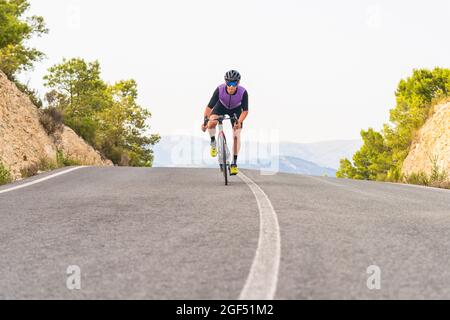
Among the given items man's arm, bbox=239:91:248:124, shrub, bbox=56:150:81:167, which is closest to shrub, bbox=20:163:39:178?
shrub, bbox=56:150:81:167

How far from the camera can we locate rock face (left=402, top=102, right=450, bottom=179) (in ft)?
83.4

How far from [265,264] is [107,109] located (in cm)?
6119

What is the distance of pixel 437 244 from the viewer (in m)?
5.92

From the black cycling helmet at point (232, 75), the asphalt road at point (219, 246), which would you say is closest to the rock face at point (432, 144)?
the black cycling helmet at point (232, 75)

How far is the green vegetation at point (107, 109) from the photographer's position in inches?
1984

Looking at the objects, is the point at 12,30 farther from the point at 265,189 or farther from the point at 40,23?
the point at 40,23

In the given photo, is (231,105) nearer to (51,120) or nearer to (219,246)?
(219,246)

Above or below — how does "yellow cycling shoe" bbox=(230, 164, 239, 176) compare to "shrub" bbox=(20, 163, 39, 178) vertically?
above

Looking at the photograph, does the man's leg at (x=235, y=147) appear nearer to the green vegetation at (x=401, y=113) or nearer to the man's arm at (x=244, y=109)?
the man's arm at (x=244, y=109)

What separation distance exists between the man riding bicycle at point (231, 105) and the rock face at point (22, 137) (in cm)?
645

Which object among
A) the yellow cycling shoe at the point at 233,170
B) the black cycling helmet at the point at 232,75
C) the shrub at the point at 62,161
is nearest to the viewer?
the black cycling helmet at the point at 232,75

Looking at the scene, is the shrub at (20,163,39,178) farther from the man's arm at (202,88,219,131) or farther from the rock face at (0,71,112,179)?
the man's arm at (202,88,219,131)

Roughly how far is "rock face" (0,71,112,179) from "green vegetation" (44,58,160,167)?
938 cm
